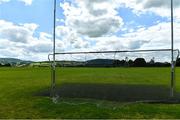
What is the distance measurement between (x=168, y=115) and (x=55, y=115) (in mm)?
3498

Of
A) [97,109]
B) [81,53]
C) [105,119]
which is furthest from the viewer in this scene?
[81,53]

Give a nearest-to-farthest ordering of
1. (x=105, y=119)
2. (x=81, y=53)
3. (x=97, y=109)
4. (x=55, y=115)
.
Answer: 1. (x=105, y=119)
2. (x=55, y=115)
3. (x=97, y=109)
4. (x=81, y=53)

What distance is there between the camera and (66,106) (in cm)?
1162

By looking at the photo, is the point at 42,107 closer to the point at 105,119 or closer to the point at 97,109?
the point at 97,109

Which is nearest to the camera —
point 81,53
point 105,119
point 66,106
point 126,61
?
point 105,119

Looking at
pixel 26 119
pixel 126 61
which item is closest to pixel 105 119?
pixel 26 119

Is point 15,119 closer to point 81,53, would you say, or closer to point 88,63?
point 81,53

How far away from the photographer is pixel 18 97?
14.1 m

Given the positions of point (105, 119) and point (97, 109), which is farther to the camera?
point (97, 109)

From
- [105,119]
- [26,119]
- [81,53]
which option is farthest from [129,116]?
[81,53]

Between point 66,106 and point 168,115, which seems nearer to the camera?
point 168,115

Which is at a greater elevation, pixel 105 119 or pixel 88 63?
pixel 88 63

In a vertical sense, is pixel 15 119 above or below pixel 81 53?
below

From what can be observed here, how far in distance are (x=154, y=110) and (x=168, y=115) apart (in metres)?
0.82
